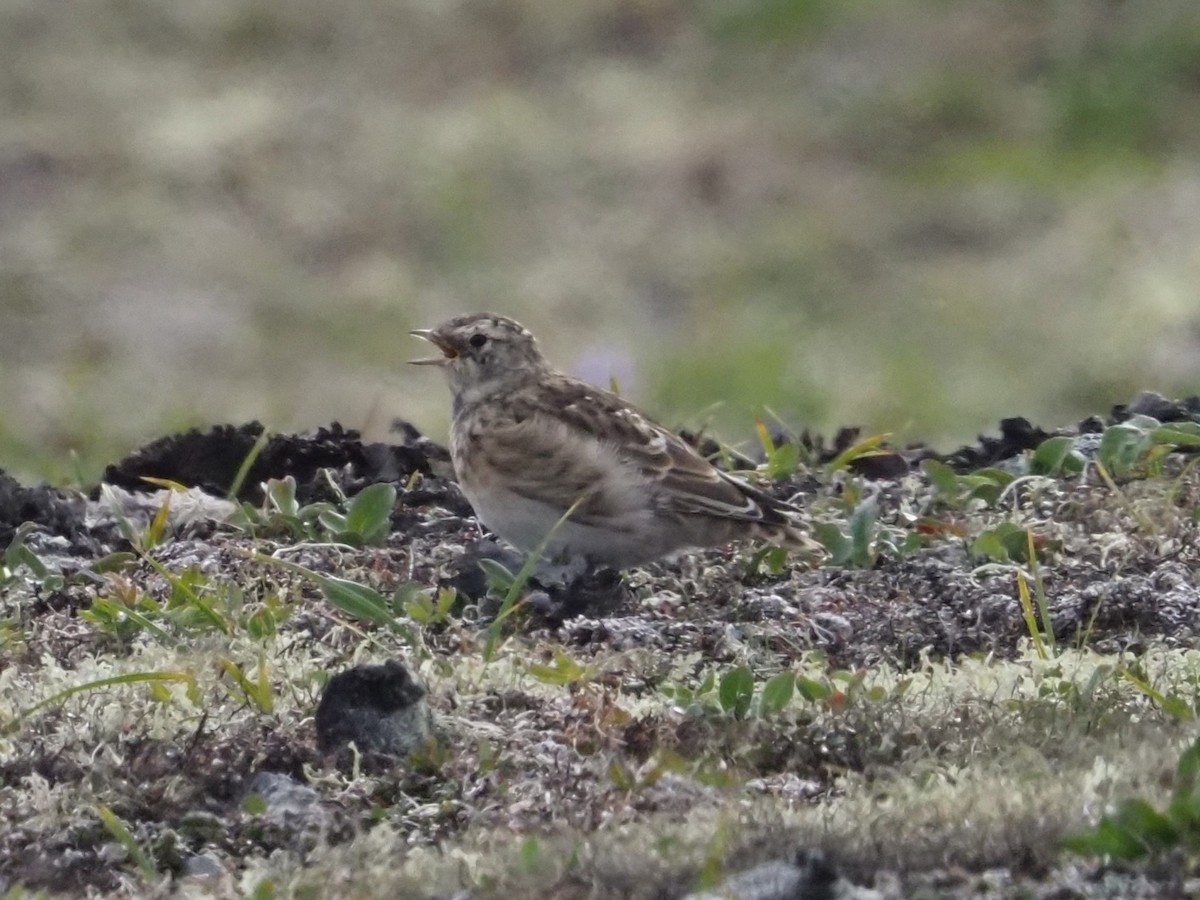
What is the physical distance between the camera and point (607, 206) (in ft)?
51.2

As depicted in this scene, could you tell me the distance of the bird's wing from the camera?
22.4ft

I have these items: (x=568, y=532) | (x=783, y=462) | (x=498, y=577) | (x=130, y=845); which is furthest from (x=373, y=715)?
(x=783, y=462)

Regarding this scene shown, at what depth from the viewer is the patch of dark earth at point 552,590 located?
494 centimetres

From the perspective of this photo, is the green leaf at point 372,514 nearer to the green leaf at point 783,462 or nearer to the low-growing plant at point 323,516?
the low-growing plant at point 323,516

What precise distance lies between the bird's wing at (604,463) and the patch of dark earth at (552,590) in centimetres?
20

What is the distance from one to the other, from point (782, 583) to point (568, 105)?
10785 millimetres

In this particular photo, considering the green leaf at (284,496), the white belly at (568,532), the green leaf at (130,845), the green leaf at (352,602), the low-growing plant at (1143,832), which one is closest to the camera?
the low-growing plant at (1143,832)

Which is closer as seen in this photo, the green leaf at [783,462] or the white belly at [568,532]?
the white belly at [568,532]

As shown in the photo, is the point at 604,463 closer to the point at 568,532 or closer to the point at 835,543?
the point at 568,532

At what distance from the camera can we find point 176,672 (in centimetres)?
552

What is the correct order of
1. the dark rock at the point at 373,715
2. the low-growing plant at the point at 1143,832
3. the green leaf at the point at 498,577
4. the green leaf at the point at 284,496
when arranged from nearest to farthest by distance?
the low-growing plant at the point at 1143,832, the dark rock at the point at 373,715, the green leaf at the point at 498,577, the green leaf at the point at 284,496

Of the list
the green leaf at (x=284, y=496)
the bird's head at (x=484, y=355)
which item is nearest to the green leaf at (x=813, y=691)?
the green leaf at (x=284, y=496)

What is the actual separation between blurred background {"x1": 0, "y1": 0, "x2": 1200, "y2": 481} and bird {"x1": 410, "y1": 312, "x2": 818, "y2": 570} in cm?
344

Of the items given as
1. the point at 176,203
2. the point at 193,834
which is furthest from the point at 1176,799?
the point at 176,203
